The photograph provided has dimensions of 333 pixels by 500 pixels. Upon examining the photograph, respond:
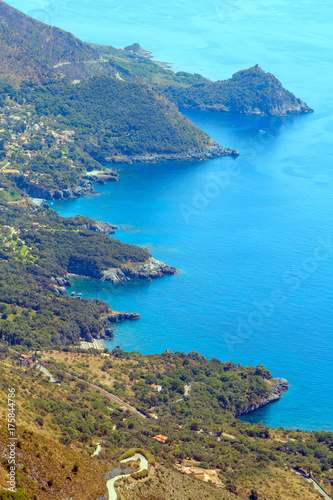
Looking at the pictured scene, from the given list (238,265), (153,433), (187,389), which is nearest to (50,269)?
(238,265)

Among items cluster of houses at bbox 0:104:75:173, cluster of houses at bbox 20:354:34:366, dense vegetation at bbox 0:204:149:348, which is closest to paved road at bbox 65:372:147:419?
cluster of houses at bbox 20:354:34:366

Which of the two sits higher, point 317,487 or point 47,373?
point 47,373

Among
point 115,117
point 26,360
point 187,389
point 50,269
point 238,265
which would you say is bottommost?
point 26,360

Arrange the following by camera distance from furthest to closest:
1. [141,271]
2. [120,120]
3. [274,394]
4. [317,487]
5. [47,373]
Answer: [120,120]
[141,271]
[274,394]
[47,373]
[317,487]

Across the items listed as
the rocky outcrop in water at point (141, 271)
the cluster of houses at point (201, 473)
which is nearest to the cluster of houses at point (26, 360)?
the cluster of houses at point (201, 473)

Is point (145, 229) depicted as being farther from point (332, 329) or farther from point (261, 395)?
point (261, 395)

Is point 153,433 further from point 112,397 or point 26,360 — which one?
point 26,360
